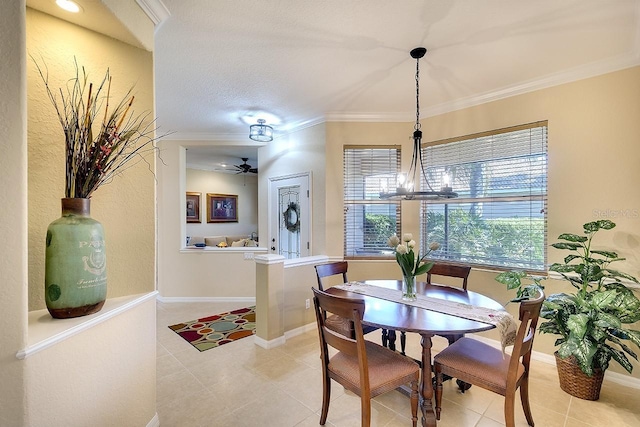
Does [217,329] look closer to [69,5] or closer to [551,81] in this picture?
[69,5]

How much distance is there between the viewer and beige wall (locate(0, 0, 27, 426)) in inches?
41.1

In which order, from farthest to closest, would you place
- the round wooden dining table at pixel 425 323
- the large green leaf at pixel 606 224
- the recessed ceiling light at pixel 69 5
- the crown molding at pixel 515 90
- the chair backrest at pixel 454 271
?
the chair backrest at pixel 454 271, the crown molding at pixel 515 90, the large green leaf at pixel 606 224, the round wooden dining table at pixel 425 323, the recessed ceiling light at pixel 69 5

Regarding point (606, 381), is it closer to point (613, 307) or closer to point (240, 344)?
point (613, 307)

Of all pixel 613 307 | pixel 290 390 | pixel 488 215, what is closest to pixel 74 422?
pixel 290 390

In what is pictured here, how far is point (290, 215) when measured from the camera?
4.40m

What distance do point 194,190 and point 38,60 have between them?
6.08 metres

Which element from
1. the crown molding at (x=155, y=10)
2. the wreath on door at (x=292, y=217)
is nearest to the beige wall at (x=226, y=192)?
the wreath on door at (x=292, y=217)

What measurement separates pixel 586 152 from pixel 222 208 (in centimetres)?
719

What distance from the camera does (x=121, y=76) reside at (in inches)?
70.4

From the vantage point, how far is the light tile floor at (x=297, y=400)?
198cm

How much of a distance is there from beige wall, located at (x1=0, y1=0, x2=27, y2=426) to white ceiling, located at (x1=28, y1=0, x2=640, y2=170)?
0.62 m

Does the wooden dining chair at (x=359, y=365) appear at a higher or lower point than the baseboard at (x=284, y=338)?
higher

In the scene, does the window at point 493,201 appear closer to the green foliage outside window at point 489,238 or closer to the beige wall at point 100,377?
the green foliage outside window at point 489,238

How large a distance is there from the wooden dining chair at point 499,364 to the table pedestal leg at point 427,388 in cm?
8
